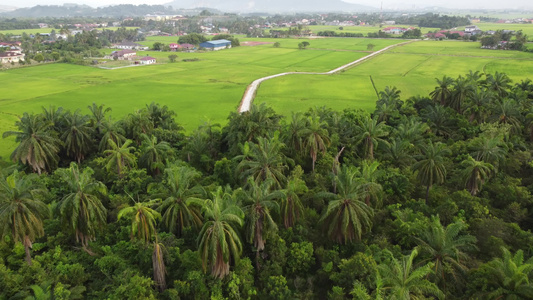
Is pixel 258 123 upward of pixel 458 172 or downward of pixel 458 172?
upward

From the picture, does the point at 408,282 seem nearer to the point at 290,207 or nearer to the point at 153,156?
the point at 290,207

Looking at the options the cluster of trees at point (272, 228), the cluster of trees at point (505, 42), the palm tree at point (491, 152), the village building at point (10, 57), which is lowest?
the cluster of trees at point (272, 228)

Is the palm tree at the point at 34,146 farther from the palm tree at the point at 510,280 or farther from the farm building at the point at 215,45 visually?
the farm building at the point at 215,45

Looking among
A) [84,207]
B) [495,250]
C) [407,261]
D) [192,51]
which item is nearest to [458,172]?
[495,250]

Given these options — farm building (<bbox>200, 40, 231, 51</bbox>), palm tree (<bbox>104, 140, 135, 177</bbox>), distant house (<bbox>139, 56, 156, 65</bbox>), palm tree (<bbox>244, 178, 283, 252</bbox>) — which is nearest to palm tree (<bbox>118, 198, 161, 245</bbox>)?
palm tree (<bbox>244, 178, 283, 252</bbox>)

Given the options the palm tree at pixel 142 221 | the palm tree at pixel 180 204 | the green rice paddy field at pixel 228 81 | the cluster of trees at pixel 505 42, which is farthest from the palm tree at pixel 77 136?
the cluster of trees at pixel 505 42

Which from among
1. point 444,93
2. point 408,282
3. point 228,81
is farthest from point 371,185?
point 228,81

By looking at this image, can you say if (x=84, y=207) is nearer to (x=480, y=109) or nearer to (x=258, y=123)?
(x=258, y=123)
